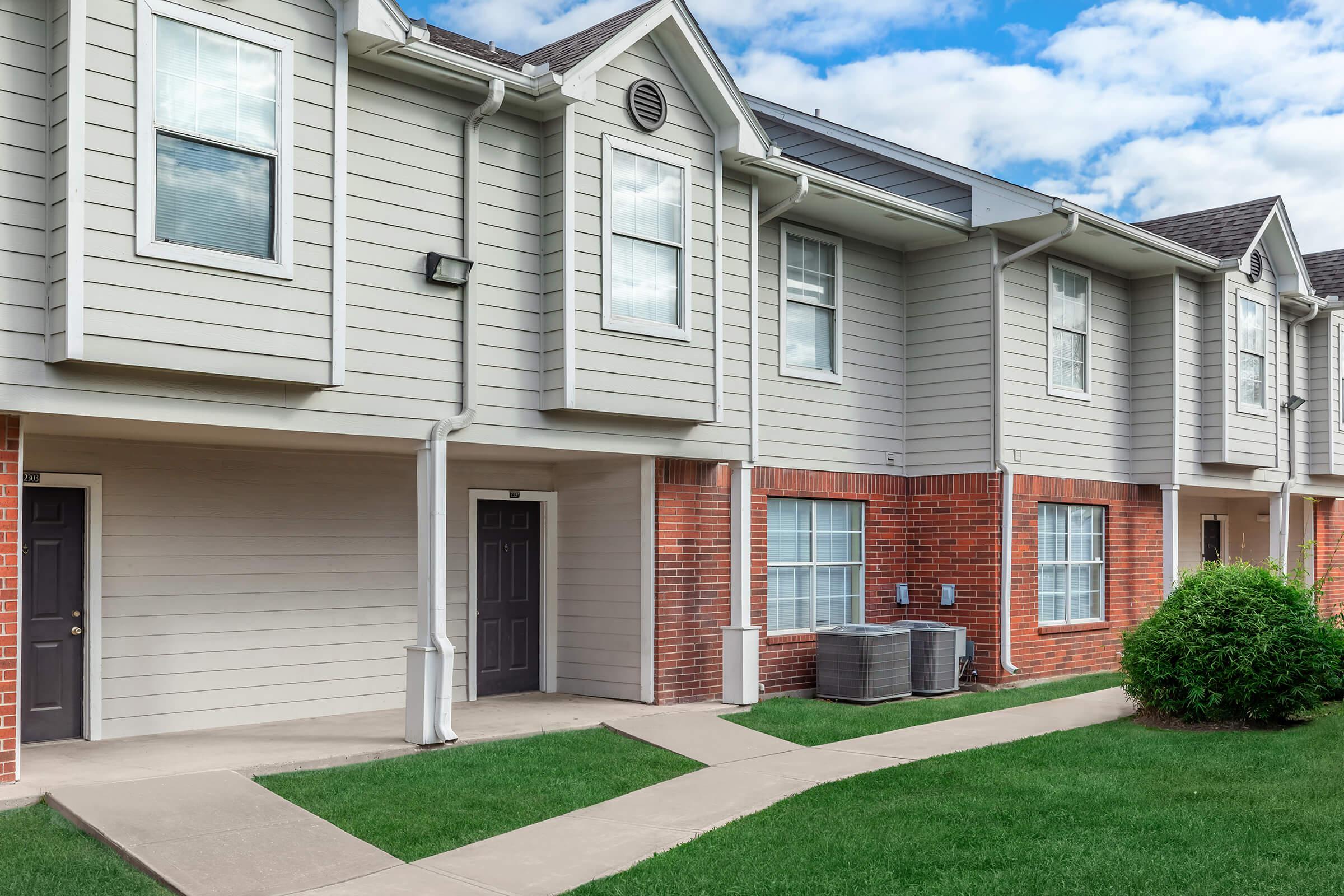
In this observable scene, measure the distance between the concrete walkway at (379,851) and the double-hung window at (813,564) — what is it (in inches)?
147

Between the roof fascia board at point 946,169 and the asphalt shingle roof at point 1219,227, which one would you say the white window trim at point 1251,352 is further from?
the roof fascia board at point 946,169

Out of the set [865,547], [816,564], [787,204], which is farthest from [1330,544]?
[787,204]

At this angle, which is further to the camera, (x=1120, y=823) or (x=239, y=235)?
(x=239, y=235)

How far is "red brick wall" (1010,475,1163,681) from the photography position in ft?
46.6

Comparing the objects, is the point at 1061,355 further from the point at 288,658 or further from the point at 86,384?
the point at 86,384

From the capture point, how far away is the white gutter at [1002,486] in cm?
1385

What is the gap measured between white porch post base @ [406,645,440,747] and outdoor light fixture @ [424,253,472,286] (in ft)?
9.44

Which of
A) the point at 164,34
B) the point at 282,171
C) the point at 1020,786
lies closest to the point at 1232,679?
the point at 1020,786

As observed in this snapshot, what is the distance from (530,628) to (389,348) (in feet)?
14.1

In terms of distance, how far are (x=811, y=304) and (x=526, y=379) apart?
4.60m

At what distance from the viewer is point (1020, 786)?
810cm

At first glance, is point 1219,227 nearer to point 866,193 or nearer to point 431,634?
point 866,193

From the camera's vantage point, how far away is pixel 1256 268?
17266 millimetres

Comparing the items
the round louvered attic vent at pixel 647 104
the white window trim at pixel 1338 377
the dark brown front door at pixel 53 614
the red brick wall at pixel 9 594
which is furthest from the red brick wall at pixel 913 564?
the red brick wall at pixel 9 594
